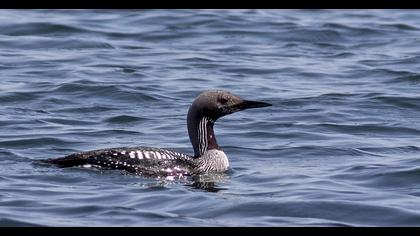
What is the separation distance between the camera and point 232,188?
33.8 ft

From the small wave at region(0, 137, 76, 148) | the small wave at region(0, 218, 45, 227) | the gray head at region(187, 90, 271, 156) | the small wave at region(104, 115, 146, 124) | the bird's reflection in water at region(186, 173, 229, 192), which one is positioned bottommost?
the bird's reflection in water at region(186, 173, 229, 192)

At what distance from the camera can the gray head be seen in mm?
11125

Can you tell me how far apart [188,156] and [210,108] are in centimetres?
49

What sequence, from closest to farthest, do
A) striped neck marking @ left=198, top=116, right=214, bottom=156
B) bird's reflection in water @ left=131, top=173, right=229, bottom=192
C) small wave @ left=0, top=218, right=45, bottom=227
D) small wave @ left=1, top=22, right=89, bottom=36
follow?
small wave @ left=0, top=218, right=45, bottom=227
bird's reflection in water @ left=131, top=173, right=229, bottom=192
striped neck marking @ left=198, top=116, right=214, bottom=156
small wave @ left=1, top=22, right=89, bottom=36

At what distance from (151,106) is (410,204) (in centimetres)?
Result: 558

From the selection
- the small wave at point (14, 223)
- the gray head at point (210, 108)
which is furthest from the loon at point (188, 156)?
the small wave at point (14, 223)

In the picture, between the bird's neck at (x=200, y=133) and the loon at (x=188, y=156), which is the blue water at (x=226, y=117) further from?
the bird's neck at (x=200, y=133)

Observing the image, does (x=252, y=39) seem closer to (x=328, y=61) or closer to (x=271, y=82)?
(x=328, y=61)

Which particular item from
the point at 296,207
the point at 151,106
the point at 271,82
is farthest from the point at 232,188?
the point at 271,82

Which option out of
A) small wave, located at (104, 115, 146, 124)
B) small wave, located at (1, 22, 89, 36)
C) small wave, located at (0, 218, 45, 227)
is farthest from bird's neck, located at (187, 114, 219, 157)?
small wave, located at (1, 22, 89, 36)

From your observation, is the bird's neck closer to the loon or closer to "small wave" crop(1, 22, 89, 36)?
the loon

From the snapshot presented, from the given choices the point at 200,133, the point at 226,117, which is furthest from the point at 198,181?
the point at 226,117

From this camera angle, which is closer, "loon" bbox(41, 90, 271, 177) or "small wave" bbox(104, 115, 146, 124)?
"loon" bbox(41, 90, 271, 177)
